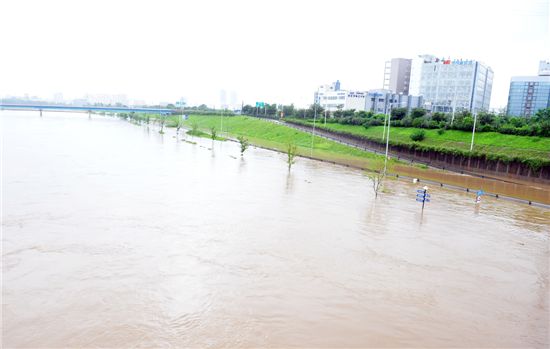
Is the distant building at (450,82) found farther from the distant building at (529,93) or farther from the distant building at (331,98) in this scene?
the distant building at (331,98)

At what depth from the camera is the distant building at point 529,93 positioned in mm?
86750

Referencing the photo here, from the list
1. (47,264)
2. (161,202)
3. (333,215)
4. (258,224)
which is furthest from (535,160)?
(47,264)

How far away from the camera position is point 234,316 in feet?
28.4

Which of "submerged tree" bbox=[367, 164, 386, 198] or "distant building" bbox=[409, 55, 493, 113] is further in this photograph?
"distant building" bbox=[409, 55, 493, 113]

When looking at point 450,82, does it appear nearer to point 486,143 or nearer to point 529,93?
point 529,93

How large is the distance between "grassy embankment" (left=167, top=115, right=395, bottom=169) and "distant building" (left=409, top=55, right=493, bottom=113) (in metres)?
38.6

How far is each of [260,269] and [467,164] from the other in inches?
1159

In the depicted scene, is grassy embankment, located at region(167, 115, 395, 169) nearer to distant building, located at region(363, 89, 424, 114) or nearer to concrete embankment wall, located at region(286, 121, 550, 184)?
concrete embankment wall, located at region(286, 121, 550, 184)

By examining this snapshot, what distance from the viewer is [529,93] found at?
89.8 metres

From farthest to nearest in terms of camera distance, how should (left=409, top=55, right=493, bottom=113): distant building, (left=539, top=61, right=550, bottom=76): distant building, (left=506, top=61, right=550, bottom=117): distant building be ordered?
1. (left=539, top=61, right=550, bottom=76): distant building
2. (left=506, top=61, right=550, bottom=117): distant building
3. (left=409, top=55, right=493, bottom=113): distant building

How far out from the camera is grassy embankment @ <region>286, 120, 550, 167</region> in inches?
1309

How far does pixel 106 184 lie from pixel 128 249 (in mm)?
10001

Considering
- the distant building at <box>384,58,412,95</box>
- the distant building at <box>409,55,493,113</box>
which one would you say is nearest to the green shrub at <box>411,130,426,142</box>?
the distant building at <box>409,55,493,113</box>

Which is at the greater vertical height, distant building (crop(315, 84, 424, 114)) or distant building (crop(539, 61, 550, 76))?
distant building (crop(539, 61, 550, 76))
